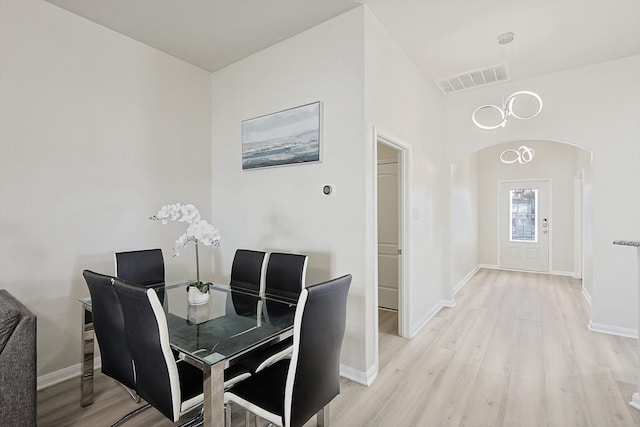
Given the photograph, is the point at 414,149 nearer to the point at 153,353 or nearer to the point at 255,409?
the point at 255,409

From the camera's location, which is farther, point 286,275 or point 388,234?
point 388,234

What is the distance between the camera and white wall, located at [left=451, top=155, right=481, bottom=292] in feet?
16.8

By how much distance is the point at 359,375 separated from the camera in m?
2.53

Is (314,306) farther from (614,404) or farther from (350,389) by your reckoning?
(614,404)

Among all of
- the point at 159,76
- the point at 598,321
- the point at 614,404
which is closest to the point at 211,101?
the point at 159,76

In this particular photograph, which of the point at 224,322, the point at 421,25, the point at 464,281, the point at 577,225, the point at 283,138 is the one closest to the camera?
the point at 224,322

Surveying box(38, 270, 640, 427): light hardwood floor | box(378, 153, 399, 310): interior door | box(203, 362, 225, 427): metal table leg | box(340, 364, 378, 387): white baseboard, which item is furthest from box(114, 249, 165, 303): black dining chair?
box(378, 153, 399, 310): interior door

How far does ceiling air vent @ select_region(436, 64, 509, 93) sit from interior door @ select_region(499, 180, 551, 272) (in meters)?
3.87

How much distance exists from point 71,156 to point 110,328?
1.73 meters

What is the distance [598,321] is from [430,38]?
359 centimetres

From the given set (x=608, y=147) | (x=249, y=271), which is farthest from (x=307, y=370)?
Answer: (x=608, y=147)

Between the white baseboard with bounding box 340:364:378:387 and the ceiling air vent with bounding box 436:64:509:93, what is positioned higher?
the ceiling air vent with bounding box 436:64:509:93

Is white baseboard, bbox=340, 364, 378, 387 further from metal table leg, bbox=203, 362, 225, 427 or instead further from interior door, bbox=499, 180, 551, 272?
interior door, bbox=499, 180, 551, 272

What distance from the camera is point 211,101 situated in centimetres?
380
